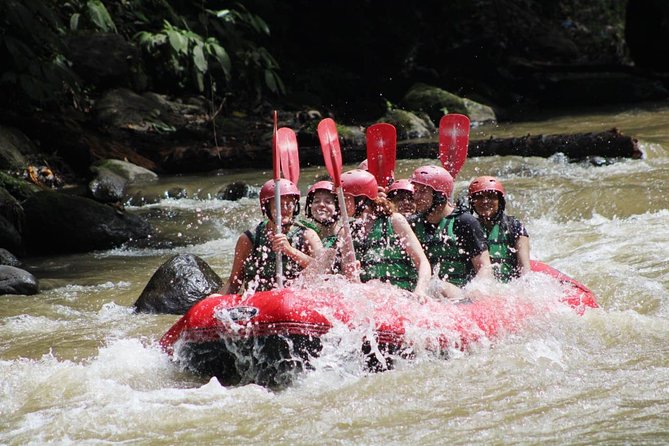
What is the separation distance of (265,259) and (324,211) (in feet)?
1.46

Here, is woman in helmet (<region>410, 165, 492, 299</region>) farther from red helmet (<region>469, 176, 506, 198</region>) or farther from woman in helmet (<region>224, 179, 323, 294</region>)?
woman in helmet (<region>224, 179, 323, 294</region>)

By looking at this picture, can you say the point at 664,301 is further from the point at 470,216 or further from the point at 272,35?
the point at 272,35

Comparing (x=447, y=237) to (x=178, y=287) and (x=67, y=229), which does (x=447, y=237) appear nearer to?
(x=178, y=287)

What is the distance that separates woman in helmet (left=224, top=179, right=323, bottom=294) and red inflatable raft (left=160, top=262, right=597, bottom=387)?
40 centimetres

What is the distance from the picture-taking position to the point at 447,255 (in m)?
5.43

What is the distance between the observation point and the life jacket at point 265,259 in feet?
17.0

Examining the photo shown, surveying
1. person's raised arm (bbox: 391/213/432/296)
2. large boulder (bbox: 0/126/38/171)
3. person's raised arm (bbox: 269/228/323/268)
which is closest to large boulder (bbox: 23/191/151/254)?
large boulder (bbox: 0/126/38/171)

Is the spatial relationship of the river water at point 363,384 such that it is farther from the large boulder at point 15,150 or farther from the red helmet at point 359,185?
the large boulder at point 15,150

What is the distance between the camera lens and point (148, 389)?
185 inches

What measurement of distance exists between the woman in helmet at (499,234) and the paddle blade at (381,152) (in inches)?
49.8

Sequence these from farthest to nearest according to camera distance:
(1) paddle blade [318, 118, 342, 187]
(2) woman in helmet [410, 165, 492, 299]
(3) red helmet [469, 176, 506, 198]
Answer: (3) red helmet [469, 176, 506, 198] < (2) woman in helmet [410, 165, 492, 299] < (1) paddle blade [318, 118, 342, 187]

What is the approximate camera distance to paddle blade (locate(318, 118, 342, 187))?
207 inches

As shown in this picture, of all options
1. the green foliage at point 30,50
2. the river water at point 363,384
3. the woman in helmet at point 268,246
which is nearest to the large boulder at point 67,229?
the river water at point 363,384

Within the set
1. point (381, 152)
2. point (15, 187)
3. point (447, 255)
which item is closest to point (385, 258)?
point (447, 255)
